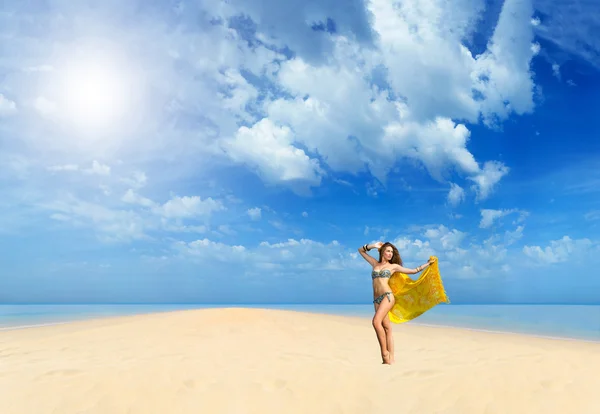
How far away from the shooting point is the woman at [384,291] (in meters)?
10.1

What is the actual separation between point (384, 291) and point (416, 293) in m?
1.24

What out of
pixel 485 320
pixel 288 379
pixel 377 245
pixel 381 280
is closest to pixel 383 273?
pixel 381 280

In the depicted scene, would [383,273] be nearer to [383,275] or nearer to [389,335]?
[383,275]

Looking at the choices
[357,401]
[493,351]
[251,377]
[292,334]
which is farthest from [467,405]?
[292,334]

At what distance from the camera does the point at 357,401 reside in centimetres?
748

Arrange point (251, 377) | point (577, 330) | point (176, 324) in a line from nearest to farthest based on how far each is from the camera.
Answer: point (251, 377) → point (176, 324) → point (577, 330)

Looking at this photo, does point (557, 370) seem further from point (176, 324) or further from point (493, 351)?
point (176, 324)

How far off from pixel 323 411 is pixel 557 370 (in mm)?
4938

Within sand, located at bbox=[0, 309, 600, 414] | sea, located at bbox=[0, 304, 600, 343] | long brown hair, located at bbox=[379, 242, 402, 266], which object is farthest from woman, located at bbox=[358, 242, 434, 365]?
Result: sea, located at bbox=[0, 304, 600, 343]

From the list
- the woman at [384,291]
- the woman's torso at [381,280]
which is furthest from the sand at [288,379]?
the woman's torso at [381,280]

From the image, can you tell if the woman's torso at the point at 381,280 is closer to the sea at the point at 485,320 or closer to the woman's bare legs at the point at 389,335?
the woman's bare legs at the point at 389,335

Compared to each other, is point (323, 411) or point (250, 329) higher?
point (250, 329)

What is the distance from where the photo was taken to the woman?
33.2 feet

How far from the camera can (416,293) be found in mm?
11016
